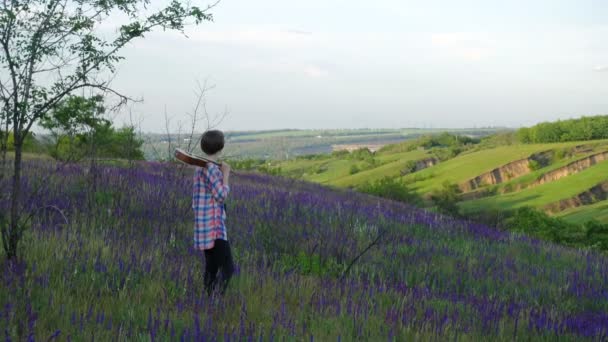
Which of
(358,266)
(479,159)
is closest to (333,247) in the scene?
(358,266)

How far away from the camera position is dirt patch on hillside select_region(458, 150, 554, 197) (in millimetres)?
91688

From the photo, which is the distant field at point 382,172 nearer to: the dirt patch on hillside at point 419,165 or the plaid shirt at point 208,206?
the dirt patch on hillside at point 419,165

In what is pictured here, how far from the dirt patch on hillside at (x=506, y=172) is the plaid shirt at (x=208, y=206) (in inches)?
3528

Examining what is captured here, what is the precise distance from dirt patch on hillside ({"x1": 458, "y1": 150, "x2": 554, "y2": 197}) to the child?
294 feet

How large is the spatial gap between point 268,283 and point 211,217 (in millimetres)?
637

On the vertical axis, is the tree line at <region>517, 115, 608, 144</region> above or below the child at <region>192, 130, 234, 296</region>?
above

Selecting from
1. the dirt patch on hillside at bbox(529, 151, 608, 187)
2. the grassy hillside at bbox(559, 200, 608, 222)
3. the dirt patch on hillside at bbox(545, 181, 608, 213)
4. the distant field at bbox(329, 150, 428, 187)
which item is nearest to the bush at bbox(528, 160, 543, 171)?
the dirt patch on hillside at bbox(529, 151, 608, 187)

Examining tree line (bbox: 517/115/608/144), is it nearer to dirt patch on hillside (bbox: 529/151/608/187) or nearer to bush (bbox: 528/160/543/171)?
bush (bbox: 528/160/543/171)

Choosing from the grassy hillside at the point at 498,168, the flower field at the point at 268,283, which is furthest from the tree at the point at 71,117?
the grassy hillside at the point at 498,168

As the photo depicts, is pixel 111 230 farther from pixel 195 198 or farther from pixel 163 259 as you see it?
pixel 195 198

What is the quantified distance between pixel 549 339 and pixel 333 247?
7.69ft

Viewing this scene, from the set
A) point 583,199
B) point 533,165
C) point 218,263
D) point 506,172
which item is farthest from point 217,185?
point 533,165

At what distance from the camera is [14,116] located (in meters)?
4.12

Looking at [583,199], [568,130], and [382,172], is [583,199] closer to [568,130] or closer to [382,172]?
[382,172]
